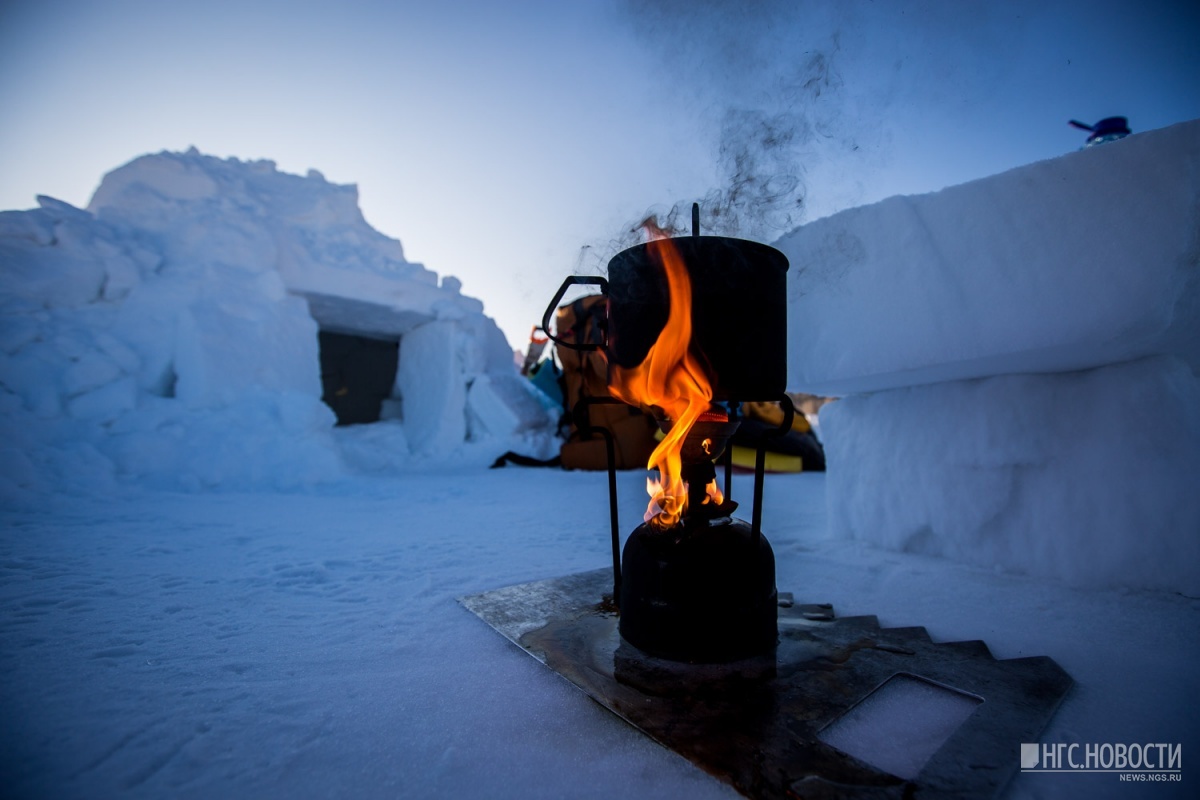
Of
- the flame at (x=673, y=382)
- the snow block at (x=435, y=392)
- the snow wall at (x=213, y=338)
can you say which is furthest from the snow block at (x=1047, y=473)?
the snow block at (x=435, y=392)

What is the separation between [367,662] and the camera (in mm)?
1254

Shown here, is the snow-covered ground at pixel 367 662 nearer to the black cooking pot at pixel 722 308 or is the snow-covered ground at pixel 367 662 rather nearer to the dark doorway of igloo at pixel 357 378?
the black cooking pot at pixel 722 308

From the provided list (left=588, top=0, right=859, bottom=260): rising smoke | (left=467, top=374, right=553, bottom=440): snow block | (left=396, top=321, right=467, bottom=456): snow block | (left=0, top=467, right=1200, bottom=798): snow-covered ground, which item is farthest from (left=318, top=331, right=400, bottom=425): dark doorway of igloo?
(left=588, top=0, right=859, bottom=260): rising smoke

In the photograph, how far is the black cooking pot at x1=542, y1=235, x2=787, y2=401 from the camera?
1.23 metres

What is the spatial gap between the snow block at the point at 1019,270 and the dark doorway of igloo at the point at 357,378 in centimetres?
877

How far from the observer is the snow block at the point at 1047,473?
155cm

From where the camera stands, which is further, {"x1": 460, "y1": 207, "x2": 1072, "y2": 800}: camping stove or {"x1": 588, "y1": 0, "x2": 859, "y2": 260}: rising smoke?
{"x1": 588, "y1": 0, "x2": 859, "y2": 260}: rising smoke

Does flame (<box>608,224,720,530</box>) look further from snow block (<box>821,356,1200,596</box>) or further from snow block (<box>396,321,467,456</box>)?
snow block (<box>396,321,467,456</box>)

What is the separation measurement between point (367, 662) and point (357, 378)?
9.14 m

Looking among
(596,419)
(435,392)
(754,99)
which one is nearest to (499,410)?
(435,392)

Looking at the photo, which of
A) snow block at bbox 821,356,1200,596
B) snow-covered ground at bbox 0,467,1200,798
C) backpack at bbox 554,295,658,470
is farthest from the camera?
backpack at bbox 554,295,658,470

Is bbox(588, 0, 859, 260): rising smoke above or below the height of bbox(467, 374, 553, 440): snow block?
above

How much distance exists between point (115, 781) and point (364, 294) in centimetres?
609

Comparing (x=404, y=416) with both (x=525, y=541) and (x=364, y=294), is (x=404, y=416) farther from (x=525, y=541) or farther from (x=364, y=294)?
(x=525, y=541)
